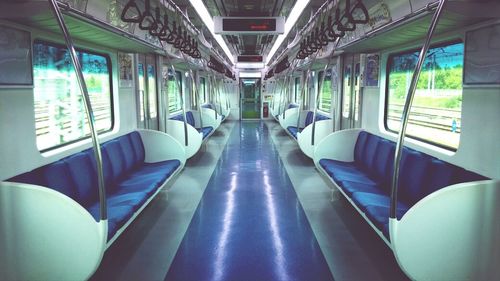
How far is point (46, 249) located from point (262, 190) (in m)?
3.58

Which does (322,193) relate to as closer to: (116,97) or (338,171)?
(338,171)

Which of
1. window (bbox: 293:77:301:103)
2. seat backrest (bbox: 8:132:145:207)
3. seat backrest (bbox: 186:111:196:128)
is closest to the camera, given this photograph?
seat backrest (bbox: 8:132:145:207)

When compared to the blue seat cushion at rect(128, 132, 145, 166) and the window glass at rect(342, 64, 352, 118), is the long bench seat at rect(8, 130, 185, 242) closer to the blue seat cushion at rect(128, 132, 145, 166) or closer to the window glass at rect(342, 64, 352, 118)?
the blue seat cushion at rect(128, 132, 145, 166)

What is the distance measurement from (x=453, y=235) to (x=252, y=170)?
4809 mm

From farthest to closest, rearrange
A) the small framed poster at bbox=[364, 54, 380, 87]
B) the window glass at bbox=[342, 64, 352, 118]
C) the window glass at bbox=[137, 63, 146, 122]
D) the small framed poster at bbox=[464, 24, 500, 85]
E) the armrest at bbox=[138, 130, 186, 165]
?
the window glass at bbox=[342, 64, 352, 118]
the window glass at bbox=[137, 63, 146, 122]
the armrest at bbox=[138, 130, 186, 165]
the small framed poster at bbox=[364, 54, 380, 87]
the small framed poster at bbox=[464, 24, 500, 85]

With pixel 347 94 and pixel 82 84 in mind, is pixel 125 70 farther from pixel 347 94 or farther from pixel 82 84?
pixel 347 94

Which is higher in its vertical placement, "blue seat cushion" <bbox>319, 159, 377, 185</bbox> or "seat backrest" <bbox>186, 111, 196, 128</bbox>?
"seat backrest" <bbox>186, 111, 196, 128</bbox>

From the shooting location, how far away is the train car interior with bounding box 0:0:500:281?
2742 mm

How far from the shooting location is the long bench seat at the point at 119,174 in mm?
3339

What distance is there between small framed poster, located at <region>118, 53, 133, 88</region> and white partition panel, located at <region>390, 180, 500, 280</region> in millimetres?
4454

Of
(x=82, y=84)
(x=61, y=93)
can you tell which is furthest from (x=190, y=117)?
(x=82, y=84)

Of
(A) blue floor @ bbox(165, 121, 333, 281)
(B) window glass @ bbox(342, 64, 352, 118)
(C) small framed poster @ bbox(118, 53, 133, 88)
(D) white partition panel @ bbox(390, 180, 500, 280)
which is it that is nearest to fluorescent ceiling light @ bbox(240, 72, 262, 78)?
(B) window glass @ bbox(342, 64, 352, 118)

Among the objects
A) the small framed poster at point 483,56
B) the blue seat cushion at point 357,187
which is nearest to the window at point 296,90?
the blue seat cushion at point 357,187

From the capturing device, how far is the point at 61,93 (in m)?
4.23
